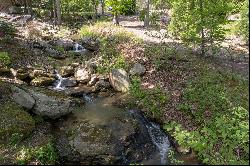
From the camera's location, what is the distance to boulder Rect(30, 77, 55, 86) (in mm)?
20641

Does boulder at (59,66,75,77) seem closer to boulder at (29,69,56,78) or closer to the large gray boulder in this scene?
boulder at (29,69,56,78)

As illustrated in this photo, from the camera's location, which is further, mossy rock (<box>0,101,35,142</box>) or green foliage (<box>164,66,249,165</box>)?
mossy rock (<box>0,101,35,142</box>)

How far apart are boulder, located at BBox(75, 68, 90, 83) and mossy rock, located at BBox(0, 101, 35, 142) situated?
612cm

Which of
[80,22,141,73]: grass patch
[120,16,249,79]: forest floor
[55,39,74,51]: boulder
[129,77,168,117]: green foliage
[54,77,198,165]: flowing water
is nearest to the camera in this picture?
[54,77,198,165]: flowing water

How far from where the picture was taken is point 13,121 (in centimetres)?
1565

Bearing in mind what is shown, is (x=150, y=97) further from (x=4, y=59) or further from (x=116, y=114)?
(x=4, y=59)

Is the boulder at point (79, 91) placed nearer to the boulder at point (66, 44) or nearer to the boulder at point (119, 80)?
the boulder at point (119, 80)

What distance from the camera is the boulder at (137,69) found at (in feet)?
69.3

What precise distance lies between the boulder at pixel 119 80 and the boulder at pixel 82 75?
1.82 m

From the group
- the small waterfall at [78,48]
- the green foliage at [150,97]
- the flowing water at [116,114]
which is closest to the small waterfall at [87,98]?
the flowing water at [116,114]

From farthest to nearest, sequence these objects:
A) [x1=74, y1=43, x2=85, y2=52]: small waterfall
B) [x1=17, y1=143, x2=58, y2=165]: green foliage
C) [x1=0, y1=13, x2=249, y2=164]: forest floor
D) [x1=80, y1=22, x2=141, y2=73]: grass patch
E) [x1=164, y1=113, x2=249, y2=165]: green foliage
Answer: [x1=74, y1=43, x2=85, y2=52]: small waterfall → [x1=80, y1=22, x2=141, y2=73]: grass patch → [x1=0, y1=13, x2=249, y2=164]: forest floor → [x1=164, y1=113, x2=249, y2=165]: green foliage → [x1=17, y1=143, x2=58, y2=165]: green foliage

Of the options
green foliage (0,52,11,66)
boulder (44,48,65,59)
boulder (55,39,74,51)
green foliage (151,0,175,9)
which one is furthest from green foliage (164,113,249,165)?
green foliage (151,0,175,9)

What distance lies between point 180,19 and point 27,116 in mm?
13418

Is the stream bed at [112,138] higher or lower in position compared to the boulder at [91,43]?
lower
